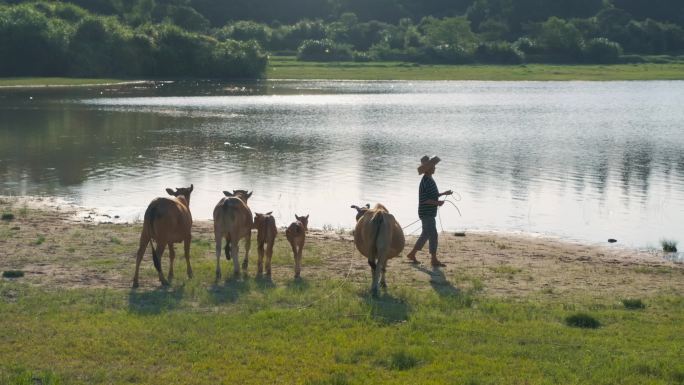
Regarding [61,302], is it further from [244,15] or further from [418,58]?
[244,15]

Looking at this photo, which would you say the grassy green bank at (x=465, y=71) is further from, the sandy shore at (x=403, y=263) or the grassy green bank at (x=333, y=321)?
the grassy green bank at (x=333, y=321)

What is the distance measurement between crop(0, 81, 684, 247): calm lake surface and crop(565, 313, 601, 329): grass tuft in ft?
29.8

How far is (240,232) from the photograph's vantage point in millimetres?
15664

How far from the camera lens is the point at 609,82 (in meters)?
101

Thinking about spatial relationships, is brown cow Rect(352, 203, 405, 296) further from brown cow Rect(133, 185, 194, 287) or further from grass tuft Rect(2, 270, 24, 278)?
grass tuft Rect(2, 270, 24, 278)

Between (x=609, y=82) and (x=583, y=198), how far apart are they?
7742 centimetres

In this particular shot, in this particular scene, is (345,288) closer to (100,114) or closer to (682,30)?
(100,114)

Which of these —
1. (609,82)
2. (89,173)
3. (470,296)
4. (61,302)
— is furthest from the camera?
(609,82)

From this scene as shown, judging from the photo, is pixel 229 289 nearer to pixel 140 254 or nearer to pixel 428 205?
pixel 140 254

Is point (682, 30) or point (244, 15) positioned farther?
point (244, 15)

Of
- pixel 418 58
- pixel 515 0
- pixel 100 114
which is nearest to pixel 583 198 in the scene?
pixel 100 114

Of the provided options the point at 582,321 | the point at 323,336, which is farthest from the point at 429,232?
the point at 323,336

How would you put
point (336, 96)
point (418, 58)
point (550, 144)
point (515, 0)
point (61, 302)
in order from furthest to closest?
point (515, 0)
point (418, 58)
point (336, 96)
point (550, 144)
point (61, 302)

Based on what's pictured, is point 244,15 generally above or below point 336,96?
above
